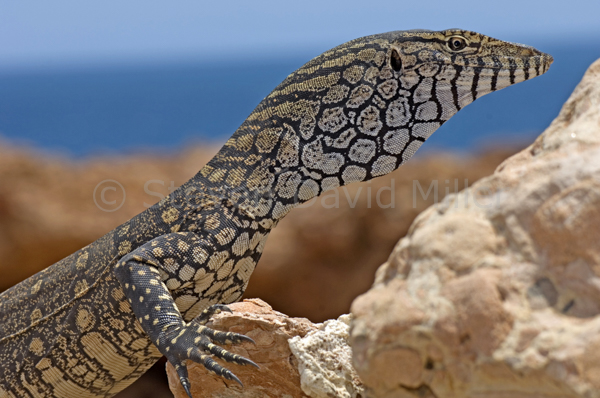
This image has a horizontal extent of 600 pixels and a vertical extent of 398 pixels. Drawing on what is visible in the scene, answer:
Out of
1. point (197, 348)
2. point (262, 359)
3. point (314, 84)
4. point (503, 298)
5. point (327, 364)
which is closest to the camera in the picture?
point (503, 298)

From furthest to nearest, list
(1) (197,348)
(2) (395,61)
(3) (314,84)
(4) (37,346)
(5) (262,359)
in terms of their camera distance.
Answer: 1. (4) (37,346)
2. (3) (314,84)
3. (2) (395,61)
4. (5) (262,359)
5. (1) (197,348)

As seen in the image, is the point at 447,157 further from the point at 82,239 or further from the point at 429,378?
the point at 429,378

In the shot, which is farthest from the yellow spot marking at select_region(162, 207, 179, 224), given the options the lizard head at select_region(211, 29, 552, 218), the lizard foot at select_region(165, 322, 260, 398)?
the lizard foot at select_region(165, 322, 260, 398)

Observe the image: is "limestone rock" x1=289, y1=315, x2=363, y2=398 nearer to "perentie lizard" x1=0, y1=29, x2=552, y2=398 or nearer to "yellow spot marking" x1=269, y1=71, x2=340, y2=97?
"perentie lizard" x1=0, y1=29, x2=552, y2=398

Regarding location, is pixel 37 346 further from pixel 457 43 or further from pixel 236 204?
pixel 457 43

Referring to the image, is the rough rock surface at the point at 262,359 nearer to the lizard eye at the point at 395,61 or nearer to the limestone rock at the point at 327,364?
the limestone rock at the point at 327,364

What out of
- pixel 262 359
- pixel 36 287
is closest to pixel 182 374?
pixel 262 359

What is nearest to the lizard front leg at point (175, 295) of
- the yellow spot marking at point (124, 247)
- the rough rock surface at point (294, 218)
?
the yellow spot marking at point (124, 247)
